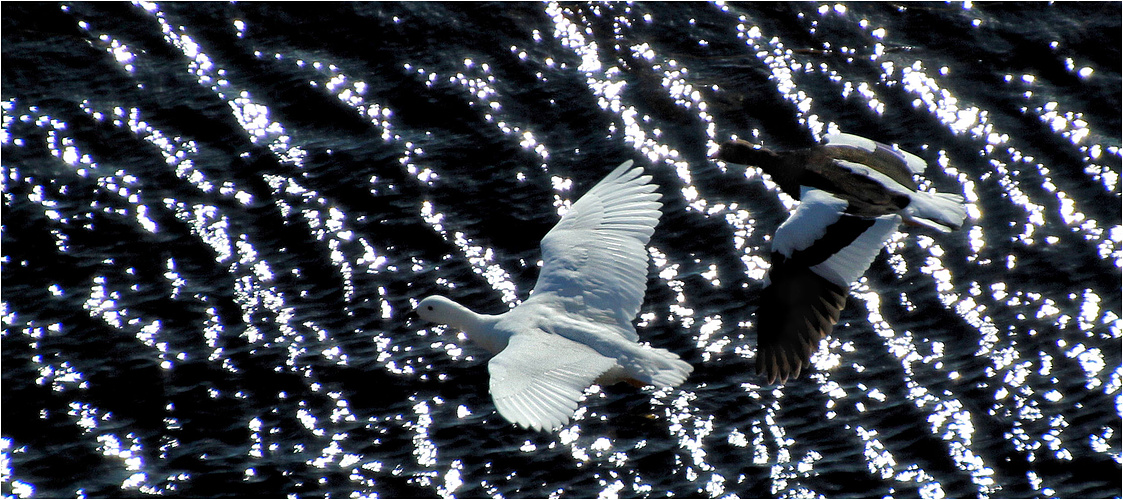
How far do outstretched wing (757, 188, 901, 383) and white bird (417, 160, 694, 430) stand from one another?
1210mm

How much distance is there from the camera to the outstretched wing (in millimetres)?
11391

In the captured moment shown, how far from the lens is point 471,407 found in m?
12.2

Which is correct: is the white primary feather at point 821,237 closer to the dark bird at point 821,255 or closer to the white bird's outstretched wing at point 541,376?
the dark bird at point 821,255

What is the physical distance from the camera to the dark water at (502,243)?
456 inches

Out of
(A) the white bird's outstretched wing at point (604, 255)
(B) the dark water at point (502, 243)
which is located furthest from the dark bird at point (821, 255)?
(A) the white bird's outstretched wing at point (604, 255)

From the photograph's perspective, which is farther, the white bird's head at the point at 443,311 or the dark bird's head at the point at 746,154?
the dark bird's head at the point at 746,154

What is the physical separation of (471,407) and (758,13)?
27.9 feet

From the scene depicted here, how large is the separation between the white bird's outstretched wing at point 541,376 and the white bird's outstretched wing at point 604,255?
0.73 meters

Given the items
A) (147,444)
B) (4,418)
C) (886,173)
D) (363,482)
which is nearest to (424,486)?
(363,482)

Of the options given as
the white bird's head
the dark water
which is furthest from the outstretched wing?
the white bird's head

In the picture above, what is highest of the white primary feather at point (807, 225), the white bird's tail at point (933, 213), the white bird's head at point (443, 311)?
the white bird's tail at point (933, 213)

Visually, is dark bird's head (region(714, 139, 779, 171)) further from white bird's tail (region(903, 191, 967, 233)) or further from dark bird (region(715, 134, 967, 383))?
white bird's tail (region(903, 191, 967, 233))

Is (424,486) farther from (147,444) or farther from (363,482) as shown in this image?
(147,444)

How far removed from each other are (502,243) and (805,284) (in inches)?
164
